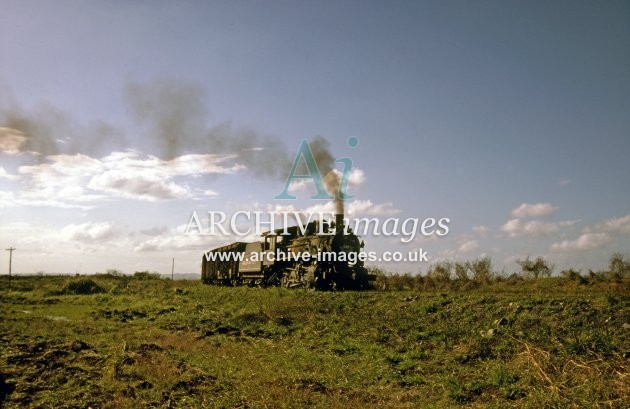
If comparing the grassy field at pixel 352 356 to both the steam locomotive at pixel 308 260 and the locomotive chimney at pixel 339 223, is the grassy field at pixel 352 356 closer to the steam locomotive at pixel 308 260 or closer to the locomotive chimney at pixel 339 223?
the steam locomotive at pixel 308 260

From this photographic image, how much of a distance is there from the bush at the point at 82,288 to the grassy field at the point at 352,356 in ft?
66.1

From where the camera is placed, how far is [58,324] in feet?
59.2

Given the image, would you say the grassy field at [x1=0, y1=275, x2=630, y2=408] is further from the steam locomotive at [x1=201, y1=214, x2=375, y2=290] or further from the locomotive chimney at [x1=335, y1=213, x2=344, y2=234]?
the locomotive chimney at [x1=335, y1=213, x2=344, y2=234]

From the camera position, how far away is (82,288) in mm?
36781

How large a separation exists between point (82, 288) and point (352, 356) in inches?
1277

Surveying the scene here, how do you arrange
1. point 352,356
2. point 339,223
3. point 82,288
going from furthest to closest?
1. point 82,288
2. point 339,223
3. point 352,356

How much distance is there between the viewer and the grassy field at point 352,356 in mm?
7738

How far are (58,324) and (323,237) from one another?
11.8 m

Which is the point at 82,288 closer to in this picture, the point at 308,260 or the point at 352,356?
the point at 308,260

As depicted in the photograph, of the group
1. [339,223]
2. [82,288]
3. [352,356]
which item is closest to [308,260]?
[339,223]

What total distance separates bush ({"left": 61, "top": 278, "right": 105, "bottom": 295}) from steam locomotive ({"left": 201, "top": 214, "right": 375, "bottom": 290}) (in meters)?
13.5

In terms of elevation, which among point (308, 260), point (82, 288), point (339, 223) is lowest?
point (82, 288)

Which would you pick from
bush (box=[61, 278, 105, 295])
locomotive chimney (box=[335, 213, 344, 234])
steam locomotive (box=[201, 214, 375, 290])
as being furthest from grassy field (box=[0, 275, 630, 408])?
bush (box=[61, 278, 105, 295])

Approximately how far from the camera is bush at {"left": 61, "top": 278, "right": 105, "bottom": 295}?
119 feet
